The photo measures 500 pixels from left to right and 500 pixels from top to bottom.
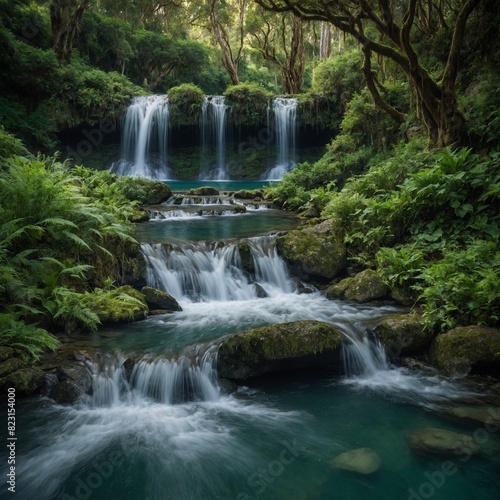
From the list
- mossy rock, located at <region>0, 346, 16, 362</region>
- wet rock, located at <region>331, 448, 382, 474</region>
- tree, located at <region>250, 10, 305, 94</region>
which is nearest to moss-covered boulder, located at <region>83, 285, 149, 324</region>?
mossy rock, located at <region>0, 346, 16, 362</region>

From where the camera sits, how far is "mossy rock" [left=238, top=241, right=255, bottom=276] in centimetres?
951

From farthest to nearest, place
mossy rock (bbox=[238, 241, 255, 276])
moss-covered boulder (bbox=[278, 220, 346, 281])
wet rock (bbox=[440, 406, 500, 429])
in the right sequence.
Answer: mossy rock (bbox=[238, 241, 255, 276])
moss-covered boulder (bbox=[278, 220, 346, 281])
wet rock (bbox=[440, 406, 500, 429])

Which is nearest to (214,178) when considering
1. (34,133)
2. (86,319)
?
(34,133)

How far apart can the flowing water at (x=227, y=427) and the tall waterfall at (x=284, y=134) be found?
59.9 feet

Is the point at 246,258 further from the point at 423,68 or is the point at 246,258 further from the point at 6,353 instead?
the point at 423,68

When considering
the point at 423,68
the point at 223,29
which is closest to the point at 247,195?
the point at 423,68

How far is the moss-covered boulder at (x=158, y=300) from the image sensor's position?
7.93m

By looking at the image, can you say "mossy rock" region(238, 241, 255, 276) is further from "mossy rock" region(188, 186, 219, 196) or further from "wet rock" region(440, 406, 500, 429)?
"mossy rock" region(188, 186, 219, 196)

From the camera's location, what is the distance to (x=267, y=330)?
5.84 meters

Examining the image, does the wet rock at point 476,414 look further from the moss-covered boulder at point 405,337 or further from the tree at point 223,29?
the tree at point 223,29

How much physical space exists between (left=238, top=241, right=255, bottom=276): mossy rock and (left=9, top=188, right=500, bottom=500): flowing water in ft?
6.75

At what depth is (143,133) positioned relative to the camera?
A: 960 inches

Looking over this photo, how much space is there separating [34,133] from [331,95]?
52.6ft

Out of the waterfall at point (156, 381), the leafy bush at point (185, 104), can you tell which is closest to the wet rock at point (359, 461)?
the waterfall at point (156, 381)
